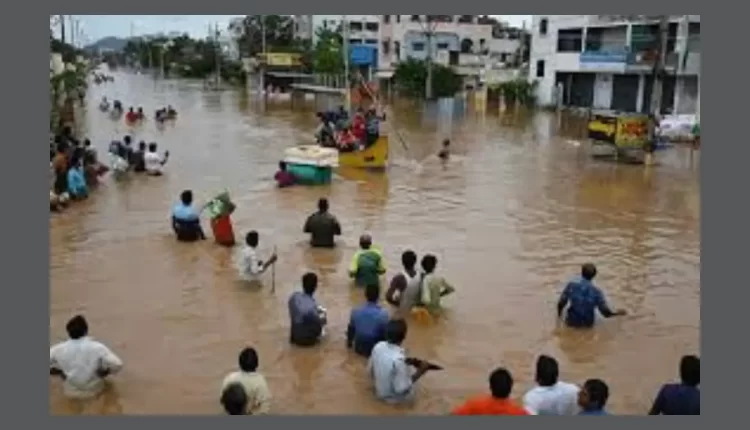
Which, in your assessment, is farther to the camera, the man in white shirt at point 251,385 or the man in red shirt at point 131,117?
the man in red shirt at point 131,117

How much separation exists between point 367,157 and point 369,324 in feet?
46.0

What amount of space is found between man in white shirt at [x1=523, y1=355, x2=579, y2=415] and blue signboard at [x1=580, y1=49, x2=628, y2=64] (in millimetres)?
40694

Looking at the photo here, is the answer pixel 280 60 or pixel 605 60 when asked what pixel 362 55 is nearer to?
pixel 280 60

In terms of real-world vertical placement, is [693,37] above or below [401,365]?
above

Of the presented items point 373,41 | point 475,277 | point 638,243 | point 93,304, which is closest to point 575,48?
point 373,41

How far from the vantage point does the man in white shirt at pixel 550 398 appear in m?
6.79

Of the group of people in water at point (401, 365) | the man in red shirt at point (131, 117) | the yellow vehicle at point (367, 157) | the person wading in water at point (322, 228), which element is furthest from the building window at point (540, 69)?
the group of people in water at point (401, 365)

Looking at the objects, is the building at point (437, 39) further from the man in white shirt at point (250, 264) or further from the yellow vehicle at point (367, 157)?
the man in white shirt at point (250, 264)

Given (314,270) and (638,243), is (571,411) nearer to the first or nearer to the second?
(314,270)

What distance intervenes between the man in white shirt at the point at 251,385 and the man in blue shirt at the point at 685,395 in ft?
10.3

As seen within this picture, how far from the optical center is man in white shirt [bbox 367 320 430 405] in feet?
25.1

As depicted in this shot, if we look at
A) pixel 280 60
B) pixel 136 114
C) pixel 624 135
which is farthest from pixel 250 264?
pixel 280 60

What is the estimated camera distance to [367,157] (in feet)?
73.9

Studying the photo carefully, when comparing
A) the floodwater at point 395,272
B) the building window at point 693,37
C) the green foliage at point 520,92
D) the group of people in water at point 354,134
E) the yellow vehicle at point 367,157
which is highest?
the building window at point 693,37
